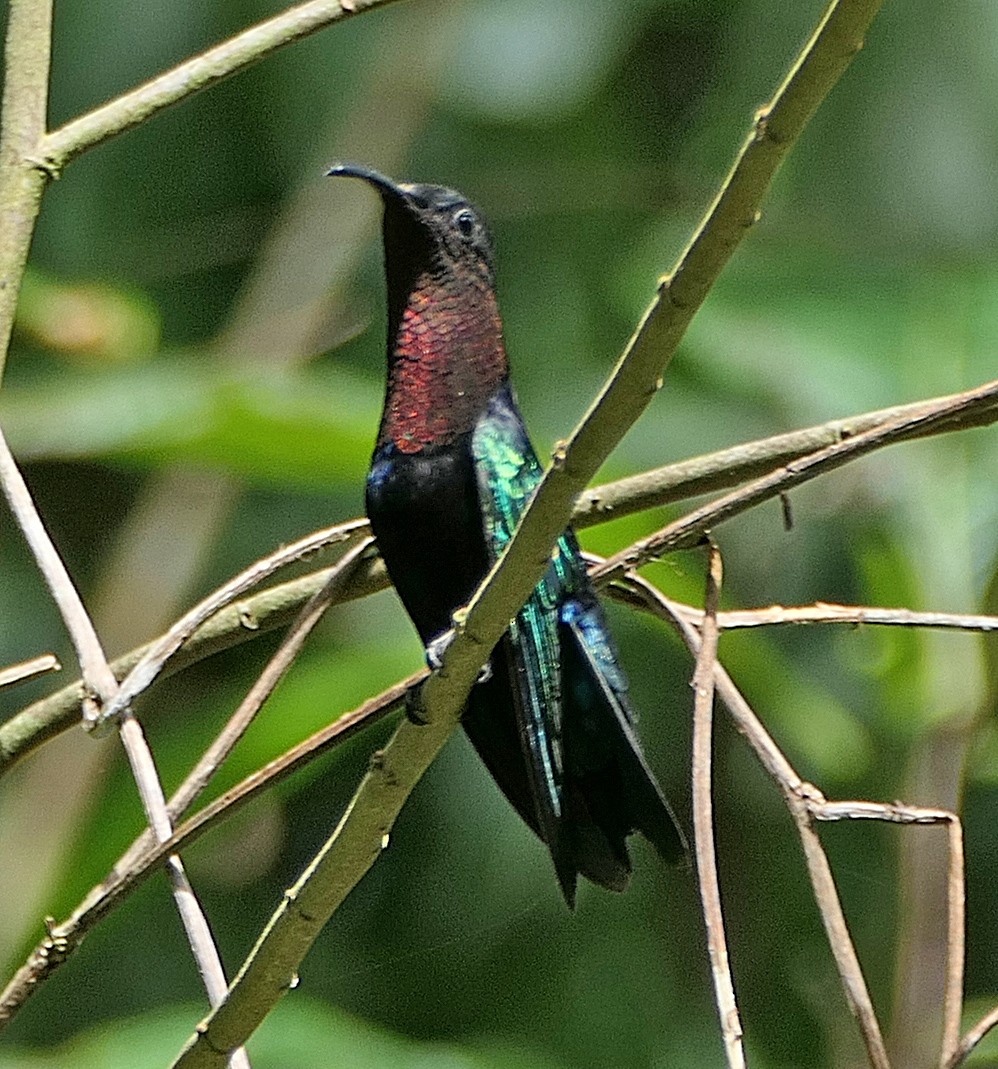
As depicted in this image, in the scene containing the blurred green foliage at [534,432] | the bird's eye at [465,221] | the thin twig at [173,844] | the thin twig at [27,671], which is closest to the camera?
the thin twig at [173,844]

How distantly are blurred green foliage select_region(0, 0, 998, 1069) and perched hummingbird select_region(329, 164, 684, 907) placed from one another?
13.8 inches

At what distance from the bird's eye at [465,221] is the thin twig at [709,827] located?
2.35 feet

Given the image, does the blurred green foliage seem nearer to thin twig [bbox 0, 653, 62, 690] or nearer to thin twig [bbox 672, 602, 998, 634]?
thin twig [bbox 672, 602, 998, 634]

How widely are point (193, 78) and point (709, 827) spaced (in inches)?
26.1

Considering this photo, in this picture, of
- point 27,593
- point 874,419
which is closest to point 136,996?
point 27,593

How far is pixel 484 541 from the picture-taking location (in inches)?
63.1

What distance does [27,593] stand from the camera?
11.2ft

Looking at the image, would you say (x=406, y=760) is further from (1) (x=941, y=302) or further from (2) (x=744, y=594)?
(2) (x=744, y=594)

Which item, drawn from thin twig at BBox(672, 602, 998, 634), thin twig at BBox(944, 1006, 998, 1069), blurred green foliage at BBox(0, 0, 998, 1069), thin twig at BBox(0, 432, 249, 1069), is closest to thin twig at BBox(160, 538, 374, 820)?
thin twig at BBox(0, 432, 249, 1069)

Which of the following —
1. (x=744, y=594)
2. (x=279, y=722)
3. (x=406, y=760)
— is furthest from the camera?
(x=744, y=594)

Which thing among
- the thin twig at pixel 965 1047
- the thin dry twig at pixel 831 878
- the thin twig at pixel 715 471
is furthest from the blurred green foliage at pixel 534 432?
the thin twig at pixel 965 1047

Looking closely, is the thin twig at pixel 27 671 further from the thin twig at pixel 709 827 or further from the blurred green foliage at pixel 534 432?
the blurred green foliage at pixel 534 432

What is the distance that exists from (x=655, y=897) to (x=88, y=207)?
1929 millimetres

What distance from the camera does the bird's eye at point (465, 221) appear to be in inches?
67.4
